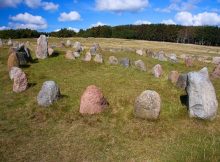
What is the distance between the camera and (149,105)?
656 inches

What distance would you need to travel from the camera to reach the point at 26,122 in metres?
16.5

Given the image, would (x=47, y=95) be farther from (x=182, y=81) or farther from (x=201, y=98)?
(x=182, y=81)

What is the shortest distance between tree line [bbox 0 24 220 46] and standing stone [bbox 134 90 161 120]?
9005 centimetres

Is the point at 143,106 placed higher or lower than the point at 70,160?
higher

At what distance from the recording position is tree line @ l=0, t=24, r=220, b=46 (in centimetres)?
10862

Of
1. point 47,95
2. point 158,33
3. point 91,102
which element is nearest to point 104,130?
point 91,102

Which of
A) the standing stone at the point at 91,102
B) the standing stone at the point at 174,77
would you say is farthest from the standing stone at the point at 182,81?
the standing stone at the point at 91,102

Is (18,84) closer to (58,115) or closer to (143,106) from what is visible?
(58,115)

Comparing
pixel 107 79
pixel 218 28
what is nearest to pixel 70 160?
pixel 107 79

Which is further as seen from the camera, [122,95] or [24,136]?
[122,95]

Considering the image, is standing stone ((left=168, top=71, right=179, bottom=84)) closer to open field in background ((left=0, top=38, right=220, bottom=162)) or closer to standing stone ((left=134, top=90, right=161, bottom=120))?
open field in background ((left=0, top=38, right=220, bottom=162))

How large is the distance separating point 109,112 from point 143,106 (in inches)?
77.7

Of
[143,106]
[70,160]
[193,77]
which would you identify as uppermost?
[193,77]

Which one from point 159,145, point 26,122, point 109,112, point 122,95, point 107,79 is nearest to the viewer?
point 159,145
